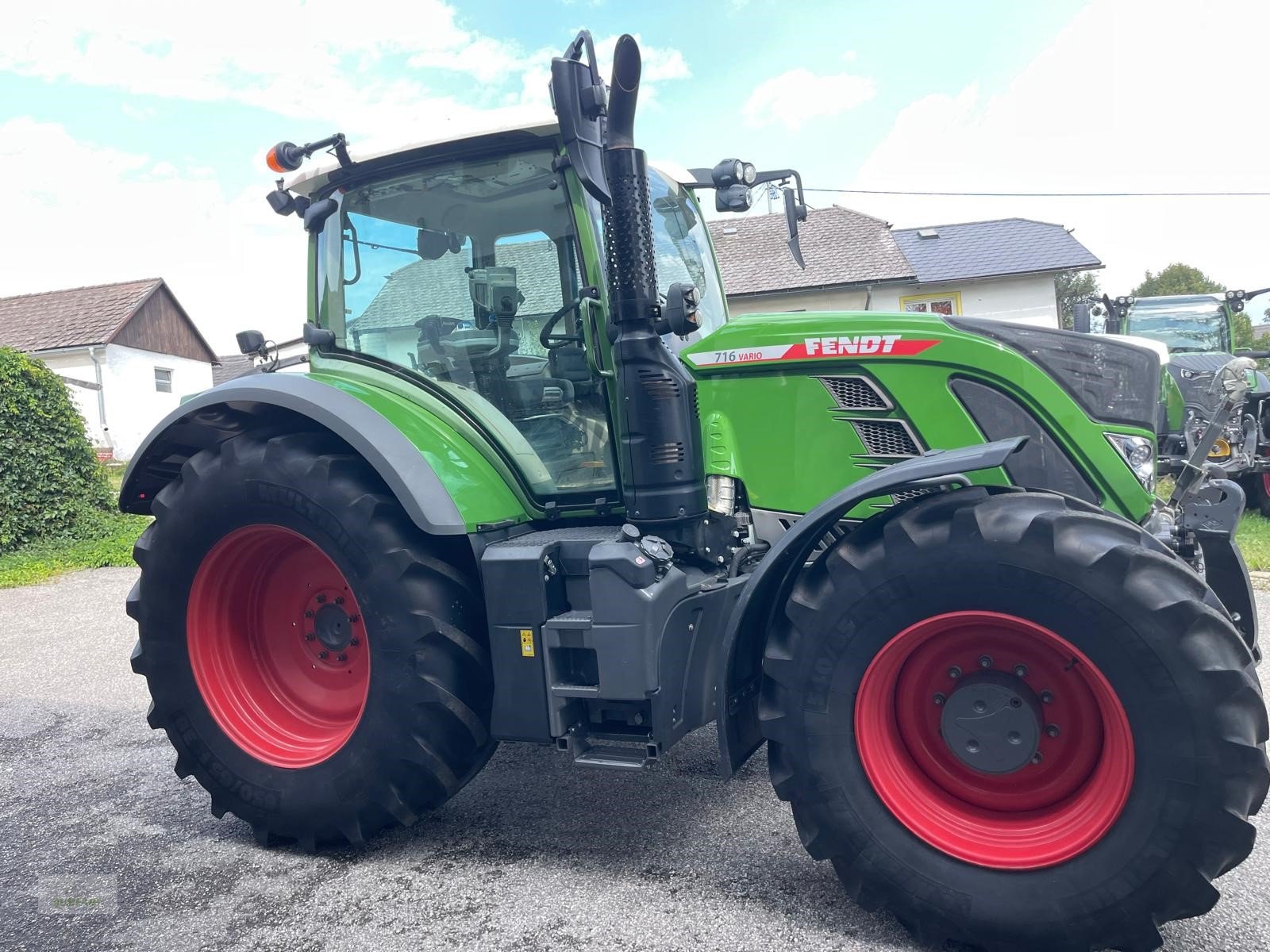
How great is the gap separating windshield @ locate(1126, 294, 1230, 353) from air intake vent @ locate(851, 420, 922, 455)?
9.72 meters

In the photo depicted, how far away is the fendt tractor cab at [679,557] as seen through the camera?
2307 millimetres

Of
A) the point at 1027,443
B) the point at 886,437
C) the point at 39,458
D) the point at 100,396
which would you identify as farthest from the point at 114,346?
the point at 1027,443

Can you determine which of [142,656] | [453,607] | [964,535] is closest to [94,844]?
[142,656]

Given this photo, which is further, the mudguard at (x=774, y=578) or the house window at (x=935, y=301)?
the house window at (x=935, y=301)

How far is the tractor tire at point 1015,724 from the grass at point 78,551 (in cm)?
842

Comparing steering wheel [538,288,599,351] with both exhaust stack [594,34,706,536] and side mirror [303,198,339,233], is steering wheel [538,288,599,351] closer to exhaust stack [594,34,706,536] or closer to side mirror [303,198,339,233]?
exhaust stack [594,34,706,536]

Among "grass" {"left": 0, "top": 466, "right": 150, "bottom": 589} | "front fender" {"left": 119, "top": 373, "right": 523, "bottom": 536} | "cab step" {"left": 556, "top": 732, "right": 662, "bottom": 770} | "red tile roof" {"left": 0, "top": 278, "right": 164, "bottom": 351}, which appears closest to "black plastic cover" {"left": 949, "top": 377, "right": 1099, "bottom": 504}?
"cab step" {"left": 556, "top": 732, "right": 662, "bottom": 770}

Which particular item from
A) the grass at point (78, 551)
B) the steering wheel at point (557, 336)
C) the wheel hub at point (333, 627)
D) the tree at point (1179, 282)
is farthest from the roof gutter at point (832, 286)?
the tree at point (1179, 282)

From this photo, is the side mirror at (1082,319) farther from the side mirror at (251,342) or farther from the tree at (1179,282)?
the tree at (1179,282)

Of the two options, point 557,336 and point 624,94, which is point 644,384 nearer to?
point 557,336

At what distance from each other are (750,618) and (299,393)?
1.67 m

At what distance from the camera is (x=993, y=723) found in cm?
248

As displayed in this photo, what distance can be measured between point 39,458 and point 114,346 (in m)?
17.2

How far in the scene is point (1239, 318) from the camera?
45.5 m
